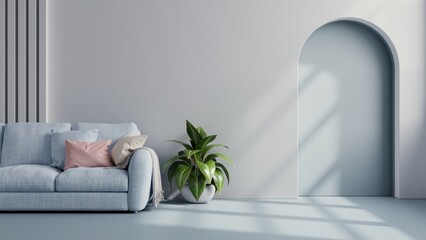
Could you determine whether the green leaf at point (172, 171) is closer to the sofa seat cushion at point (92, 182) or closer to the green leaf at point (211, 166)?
the green leaf at point (211, 166)

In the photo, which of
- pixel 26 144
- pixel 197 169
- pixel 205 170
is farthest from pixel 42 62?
pixel 205 170

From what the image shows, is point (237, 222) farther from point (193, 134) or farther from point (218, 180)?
point (193, 134)

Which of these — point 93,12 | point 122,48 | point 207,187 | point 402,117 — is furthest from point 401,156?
point 93,12

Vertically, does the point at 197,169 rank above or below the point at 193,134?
below

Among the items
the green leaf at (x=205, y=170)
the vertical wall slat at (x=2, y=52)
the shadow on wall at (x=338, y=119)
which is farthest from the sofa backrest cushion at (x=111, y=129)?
the shadow on wall at (x=338, y=119)

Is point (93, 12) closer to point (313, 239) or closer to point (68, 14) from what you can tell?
point (68, 14)

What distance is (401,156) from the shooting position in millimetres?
5680

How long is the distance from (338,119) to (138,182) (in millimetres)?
2533

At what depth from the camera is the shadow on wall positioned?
585 centimetres

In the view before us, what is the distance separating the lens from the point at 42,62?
5609 millimetres

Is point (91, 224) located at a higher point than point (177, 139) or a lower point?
lower

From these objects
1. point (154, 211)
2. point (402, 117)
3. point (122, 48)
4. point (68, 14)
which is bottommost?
point (154, 211)

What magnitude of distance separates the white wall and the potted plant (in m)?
0.37

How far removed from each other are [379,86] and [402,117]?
1.49 feet
